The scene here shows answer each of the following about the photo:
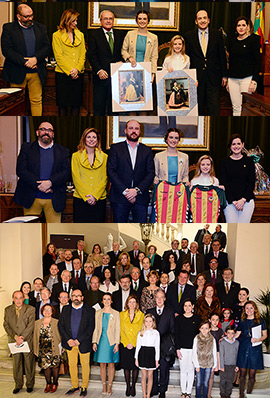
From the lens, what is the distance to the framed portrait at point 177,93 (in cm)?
641

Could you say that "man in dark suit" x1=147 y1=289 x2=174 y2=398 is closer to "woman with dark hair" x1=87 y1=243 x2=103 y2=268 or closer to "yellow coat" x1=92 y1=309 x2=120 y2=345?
"yellow coat" x1=92 y1=309 x2=120 y2=345

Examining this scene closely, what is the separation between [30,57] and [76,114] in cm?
77

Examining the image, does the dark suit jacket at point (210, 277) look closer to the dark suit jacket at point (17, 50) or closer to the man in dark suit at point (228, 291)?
the man in dark suit at point (228, 291)

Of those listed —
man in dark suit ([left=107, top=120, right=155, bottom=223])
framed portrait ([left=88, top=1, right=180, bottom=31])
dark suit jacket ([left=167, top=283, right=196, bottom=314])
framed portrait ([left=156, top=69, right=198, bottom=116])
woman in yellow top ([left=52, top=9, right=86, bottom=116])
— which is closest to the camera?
man in dark suit ([left=107, top=120, right=155, bottom=223])

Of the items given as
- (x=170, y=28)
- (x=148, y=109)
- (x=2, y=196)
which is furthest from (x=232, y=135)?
(x=2, y=196)

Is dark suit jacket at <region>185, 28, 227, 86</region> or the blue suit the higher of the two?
dark suit jacket at <region>185, 28, 227, 86</region>

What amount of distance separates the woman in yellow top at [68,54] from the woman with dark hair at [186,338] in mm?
2518

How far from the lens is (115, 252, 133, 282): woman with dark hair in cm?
633

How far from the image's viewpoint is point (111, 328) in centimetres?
618

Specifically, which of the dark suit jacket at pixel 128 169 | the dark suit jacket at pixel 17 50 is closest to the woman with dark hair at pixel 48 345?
the dark suit jacket at pixel 128 169

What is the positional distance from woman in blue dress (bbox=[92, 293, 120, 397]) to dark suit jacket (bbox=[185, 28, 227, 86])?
98.7 inches

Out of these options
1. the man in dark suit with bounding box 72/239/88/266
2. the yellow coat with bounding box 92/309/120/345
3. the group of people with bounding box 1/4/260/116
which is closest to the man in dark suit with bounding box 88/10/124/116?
the group of people with bounding box 1/4/260/116

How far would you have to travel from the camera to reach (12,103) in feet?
20.7

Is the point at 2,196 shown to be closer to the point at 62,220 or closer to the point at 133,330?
the point at 62,220
